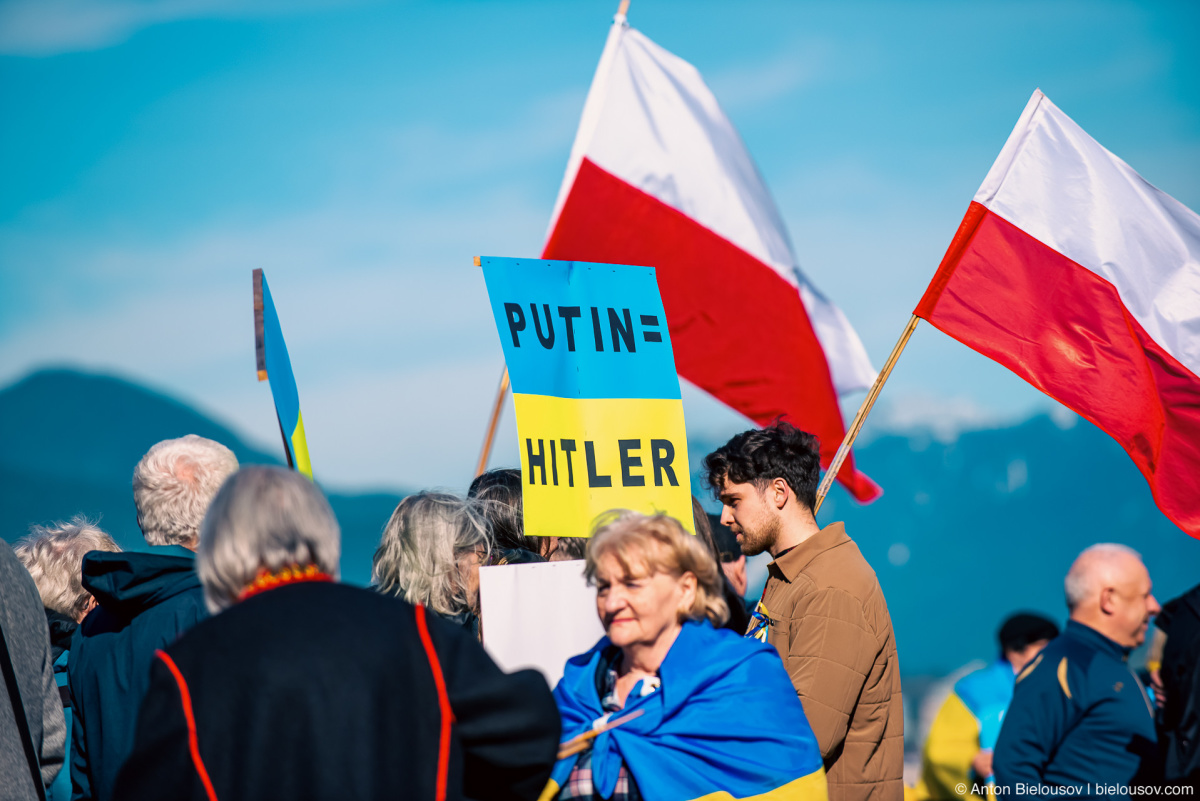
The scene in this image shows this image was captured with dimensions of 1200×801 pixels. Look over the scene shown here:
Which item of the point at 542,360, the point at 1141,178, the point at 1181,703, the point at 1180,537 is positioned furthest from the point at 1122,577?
the point at 1180,537

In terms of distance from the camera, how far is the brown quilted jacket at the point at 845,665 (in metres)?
3.12

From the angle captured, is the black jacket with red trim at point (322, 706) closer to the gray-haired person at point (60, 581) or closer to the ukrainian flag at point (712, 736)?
the ukrainian flag at point (712, 736)

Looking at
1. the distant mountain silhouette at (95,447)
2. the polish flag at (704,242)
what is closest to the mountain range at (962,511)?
the distant mountain silhouette at (95,447)

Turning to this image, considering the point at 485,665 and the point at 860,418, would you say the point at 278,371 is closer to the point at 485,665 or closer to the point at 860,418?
the point at 485,665

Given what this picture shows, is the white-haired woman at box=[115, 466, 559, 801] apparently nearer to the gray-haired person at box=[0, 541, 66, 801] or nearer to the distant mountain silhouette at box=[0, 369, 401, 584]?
the gray-haired person at box=[0, 541, 66, 801]

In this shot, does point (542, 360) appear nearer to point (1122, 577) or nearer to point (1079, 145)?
point (1122, 577)

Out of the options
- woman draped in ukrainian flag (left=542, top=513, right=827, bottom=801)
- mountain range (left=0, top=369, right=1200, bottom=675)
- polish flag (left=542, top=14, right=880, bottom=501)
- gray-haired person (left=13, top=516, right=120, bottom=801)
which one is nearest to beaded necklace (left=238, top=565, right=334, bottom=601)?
woman draped in ukrainian flag (left=542, top=513, right=827, bottom=801)

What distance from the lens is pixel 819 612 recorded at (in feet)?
10.6

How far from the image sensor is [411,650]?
6.93 ft

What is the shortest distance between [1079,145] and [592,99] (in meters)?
2.33

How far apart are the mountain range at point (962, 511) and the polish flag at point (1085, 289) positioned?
22814 millimetres

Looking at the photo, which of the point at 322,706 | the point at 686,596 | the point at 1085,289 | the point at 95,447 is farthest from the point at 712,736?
the point at 95,447

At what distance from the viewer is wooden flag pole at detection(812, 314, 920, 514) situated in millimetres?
3885

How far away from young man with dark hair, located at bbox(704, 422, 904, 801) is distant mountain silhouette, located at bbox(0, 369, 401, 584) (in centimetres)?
1662
